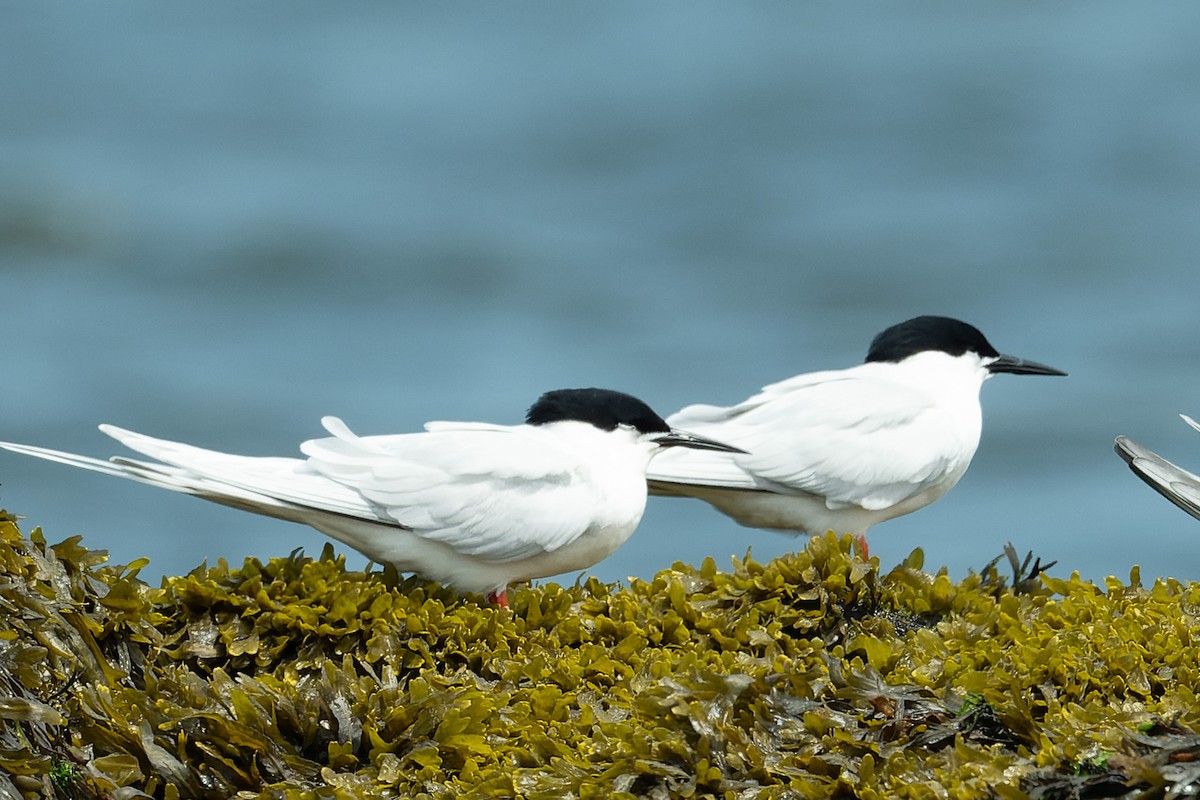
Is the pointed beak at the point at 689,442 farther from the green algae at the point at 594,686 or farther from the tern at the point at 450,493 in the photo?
the green algae at the point at 594,686

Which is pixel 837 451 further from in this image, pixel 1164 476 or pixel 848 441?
pixel 1164 476

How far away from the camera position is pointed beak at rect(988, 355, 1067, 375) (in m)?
8.45

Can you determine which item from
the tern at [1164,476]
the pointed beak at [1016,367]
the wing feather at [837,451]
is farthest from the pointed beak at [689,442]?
the tern at [1164,476]

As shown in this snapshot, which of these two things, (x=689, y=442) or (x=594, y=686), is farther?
(x=689, y=442)

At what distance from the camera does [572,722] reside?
512cm

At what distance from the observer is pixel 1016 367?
8.55 m

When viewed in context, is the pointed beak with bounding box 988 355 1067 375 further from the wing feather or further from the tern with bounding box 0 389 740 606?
the tern with bounding box 0 389 740 606

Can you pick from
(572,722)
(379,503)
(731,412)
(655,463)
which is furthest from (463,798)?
(731,412)

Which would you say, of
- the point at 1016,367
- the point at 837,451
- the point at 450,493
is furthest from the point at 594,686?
the point at 1016,367

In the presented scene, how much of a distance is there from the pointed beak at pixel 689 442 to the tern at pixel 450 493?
0.26 meters

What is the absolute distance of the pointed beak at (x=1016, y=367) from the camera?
27.7ft

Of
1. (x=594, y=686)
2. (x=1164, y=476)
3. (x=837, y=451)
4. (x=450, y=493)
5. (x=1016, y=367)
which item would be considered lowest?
(x=594, y=686)

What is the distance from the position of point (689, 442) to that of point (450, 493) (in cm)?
118

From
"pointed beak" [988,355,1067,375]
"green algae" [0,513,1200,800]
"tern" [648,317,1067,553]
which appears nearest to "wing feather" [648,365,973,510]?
"tern" [648,317,1067,553]
